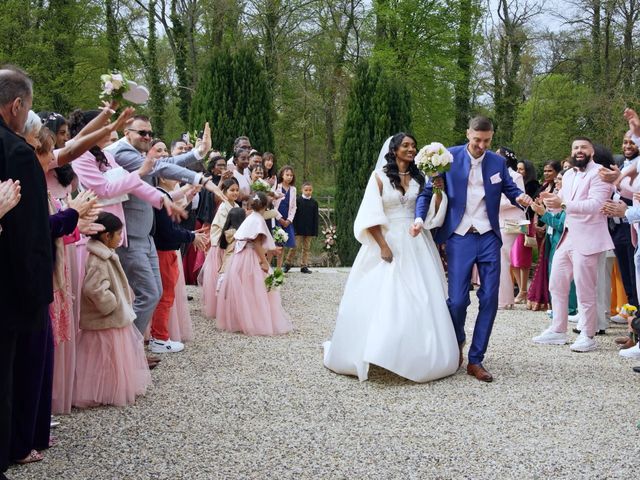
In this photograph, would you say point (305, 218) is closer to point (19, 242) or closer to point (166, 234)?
point (166, 234)

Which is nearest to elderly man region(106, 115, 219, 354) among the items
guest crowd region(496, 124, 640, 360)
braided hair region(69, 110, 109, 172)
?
braided hair region(69, 110, 109, 172)

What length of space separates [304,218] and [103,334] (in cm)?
983

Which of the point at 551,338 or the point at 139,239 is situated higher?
the point at 139,239

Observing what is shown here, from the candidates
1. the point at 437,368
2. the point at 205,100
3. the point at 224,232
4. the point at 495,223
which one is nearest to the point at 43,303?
the point at 437,368

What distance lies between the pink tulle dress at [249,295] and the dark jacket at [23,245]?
495cm

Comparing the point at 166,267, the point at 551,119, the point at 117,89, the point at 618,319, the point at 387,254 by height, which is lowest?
the point at 618,319

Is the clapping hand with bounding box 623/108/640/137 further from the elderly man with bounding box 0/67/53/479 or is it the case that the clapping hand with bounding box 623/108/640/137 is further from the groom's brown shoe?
the elderly man with bounding box 0/67/53/479

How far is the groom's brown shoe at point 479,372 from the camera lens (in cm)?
606

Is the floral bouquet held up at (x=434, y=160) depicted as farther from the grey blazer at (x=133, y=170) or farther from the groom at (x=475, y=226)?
the grey blazer at (x=133, y=170)

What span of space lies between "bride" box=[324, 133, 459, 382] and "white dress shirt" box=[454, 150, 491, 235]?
0.21 m

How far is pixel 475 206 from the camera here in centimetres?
619

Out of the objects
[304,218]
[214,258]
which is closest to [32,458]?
[214,258]

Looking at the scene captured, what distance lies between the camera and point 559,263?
797 centimetres

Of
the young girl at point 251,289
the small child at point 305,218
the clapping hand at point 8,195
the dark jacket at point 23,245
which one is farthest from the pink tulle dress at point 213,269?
the clapping hand at point 8,195
